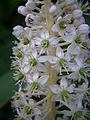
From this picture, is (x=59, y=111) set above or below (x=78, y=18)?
below

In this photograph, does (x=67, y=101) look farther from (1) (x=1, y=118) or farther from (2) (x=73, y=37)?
(1) (x=1, y=118)

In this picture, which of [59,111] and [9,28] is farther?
[9,28]

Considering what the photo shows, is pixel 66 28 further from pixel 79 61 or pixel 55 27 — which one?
pixel 79 61

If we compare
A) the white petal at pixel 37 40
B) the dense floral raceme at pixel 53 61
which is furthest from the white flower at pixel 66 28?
the white petal at pixel 37 40

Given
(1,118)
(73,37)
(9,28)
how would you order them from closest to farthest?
(73,37), (1,118), (9,28)

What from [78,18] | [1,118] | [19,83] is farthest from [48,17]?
[1,118]

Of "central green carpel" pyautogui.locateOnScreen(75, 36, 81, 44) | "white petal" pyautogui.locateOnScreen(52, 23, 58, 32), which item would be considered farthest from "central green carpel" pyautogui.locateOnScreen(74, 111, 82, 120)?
"white petal" pyautogui.locateOnScreen(52, 23, 58, 32)

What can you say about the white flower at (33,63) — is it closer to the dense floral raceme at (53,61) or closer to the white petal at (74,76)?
the dense floral raceme at (53,61)

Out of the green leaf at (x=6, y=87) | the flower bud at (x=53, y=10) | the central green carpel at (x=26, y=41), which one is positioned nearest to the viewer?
the flower bud at (x=53, y=10)
